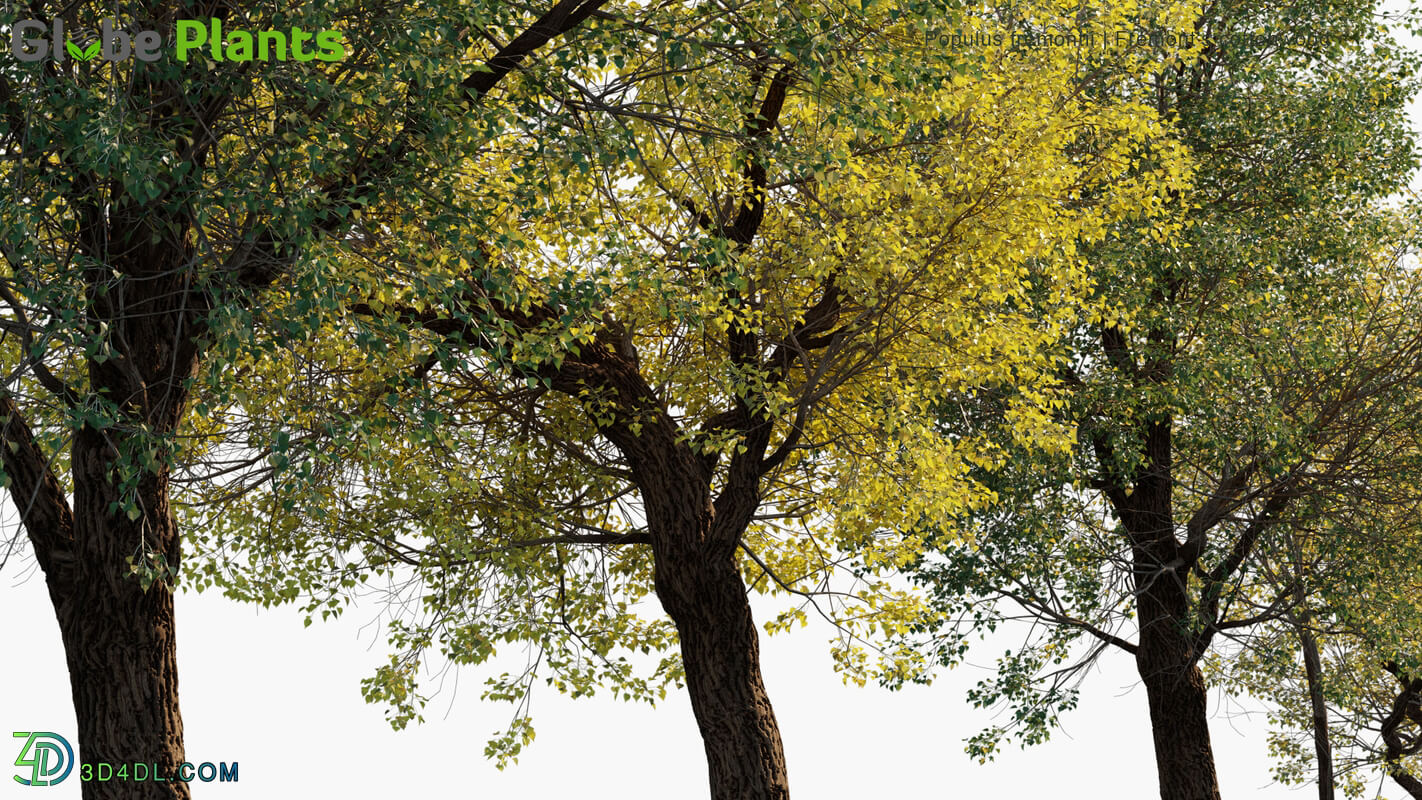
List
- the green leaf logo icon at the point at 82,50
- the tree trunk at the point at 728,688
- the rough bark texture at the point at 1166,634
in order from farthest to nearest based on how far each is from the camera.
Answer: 1. the rough bark texture at the point at 1166,634
2. the tree trunk at the point at 728,688
3. the green leaf logo icon at the point at 82,50

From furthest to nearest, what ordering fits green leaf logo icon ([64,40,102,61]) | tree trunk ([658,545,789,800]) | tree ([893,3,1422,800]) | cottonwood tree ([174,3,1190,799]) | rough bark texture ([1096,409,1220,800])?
rough bark texture ([1096,409,1220,800]) < tree ([893,3,1422,800]) < tree trunk ([658,545,789,800]) < cottonwood tree ([174,3,1190,799]) < green leaf logo icon ([64,40,102,61])

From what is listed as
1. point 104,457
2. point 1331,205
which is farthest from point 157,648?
point 1331,205

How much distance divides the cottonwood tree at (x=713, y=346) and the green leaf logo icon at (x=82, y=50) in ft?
6.89

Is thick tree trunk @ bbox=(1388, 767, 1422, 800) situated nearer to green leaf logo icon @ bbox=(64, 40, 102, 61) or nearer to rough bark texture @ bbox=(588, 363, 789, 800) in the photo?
rough bark texture @ bbox=(588, 363, 789, 800)

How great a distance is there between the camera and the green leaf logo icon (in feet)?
26.2

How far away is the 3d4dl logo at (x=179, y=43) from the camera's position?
8.04 meters

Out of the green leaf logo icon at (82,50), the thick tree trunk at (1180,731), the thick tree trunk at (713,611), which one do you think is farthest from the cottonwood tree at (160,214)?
the thick tree trunk at (1180,731)

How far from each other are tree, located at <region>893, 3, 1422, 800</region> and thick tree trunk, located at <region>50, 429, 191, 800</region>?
30.1 feet

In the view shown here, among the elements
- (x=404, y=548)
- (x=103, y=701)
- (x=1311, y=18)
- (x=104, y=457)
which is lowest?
(x=103, y=701)

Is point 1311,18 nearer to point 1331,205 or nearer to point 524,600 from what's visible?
point 1331,205

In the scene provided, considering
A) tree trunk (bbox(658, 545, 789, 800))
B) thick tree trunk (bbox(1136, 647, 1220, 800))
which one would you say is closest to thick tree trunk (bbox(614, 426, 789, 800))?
tree trunk (bbox(658, 545, 789, 800))

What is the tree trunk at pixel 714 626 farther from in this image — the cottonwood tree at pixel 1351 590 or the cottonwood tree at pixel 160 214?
the cottonwood tree at pixel 1351 590

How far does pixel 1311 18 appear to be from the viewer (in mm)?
17047

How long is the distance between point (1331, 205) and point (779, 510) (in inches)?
323
